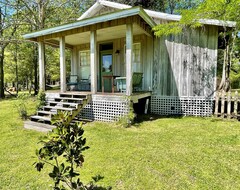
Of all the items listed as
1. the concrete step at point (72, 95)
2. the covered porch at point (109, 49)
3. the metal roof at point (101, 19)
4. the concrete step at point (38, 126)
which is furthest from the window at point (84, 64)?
the concrete step at point (38, 126)

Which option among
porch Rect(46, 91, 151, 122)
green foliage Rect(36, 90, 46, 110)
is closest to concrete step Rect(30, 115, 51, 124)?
green foliage Rect(36, 90, 46, 110)

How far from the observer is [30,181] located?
2848mm

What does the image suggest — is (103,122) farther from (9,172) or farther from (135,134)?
(9,172)

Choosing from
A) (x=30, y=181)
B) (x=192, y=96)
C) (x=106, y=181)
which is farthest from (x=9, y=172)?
(x=192, y=96)

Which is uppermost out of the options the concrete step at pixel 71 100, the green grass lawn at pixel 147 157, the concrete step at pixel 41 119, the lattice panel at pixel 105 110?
the concrete step at pixel 71 100

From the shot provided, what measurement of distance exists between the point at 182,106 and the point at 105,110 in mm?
3330

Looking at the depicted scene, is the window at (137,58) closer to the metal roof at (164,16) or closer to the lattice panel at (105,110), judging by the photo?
the metal roof at (164,16)

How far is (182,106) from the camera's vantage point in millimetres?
7273

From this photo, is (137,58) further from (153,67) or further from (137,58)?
(153,67)

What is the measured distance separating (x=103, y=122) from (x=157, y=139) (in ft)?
7.46

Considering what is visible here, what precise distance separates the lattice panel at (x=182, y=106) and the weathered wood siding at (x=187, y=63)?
0.71 ft

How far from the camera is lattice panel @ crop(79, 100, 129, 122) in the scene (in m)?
5.91

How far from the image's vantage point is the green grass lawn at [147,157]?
2756 millimetres

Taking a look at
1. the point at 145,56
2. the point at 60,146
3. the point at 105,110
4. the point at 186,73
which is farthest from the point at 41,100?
the point at 186,73
